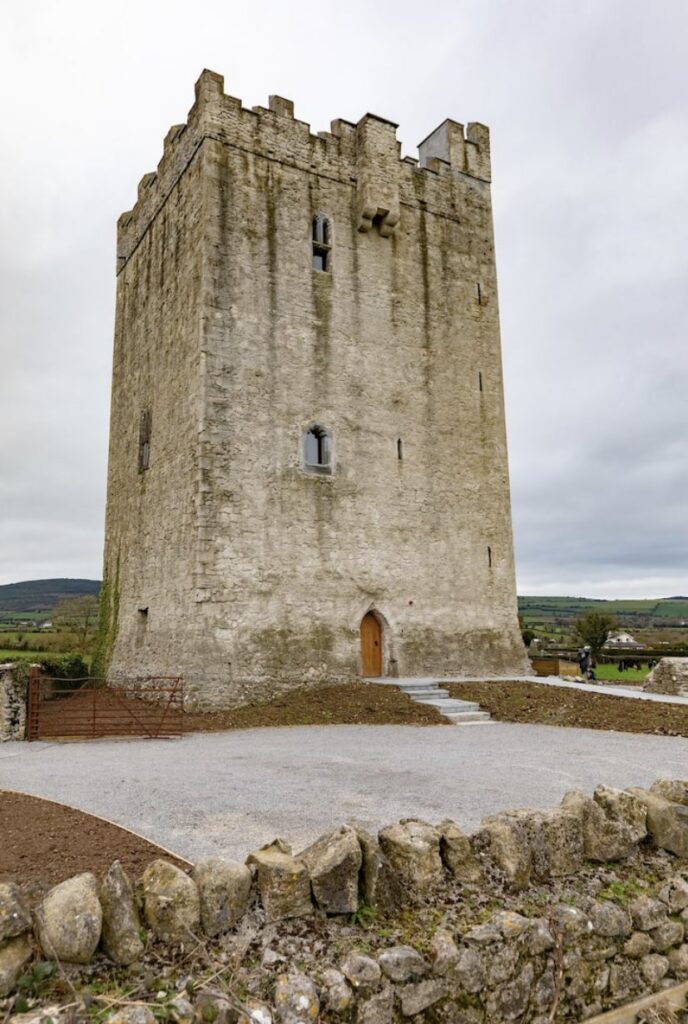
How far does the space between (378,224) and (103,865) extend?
1818cm

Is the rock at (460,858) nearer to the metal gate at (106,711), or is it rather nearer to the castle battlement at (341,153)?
the metal gate at (106,711)

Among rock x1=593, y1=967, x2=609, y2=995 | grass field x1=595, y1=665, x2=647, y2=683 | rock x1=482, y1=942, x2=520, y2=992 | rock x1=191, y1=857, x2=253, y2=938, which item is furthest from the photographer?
grass field x1=595, y1=665, x2=647, y2=683

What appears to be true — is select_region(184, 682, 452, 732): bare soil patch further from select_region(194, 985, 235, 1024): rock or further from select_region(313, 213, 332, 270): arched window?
select_region(313, 213, 332, 270): arched window

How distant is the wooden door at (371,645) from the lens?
17469 mm

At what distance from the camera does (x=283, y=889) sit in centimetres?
426

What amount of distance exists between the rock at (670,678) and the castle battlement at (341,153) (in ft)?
44.1

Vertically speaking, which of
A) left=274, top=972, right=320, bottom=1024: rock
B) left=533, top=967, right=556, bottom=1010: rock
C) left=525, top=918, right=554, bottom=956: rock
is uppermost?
left=274, top=972, right=320, bottom=1024: rock

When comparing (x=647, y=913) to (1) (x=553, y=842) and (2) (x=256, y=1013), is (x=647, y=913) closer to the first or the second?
(1) (x=553, y=842)

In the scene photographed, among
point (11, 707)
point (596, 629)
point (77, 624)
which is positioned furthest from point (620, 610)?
point (11, 707)

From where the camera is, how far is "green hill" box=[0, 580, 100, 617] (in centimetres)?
10312

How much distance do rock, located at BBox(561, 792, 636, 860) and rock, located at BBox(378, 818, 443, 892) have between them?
1.39 m

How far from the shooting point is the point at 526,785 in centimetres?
777

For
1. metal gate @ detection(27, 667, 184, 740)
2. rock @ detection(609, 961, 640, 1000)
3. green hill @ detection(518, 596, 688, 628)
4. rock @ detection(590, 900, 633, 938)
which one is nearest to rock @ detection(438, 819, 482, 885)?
rock @ detection(590, 900, 633, 938)

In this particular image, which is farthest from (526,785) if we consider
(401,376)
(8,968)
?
(401,376)
